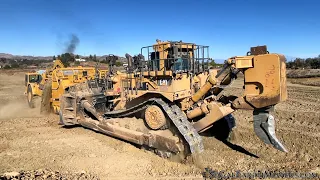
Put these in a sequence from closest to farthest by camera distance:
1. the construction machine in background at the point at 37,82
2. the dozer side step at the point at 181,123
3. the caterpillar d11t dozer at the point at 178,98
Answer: the caterpillar d11t dozer at the point at 178,98, the dozer side step at the point at 181,123, the construction machine in background at the point at 37,82

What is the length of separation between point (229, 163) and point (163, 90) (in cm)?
220

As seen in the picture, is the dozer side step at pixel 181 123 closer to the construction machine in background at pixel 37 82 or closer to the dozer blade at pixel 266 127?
the dozer blade at pixel 266 127

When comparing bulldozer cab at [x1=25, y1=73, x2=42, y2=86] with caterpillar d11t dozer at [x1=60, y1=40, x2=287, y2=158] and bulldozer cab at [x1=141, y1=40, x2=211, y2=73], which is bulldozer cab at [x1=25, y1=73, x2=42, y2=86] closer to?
caterpillar d11t dozer at [x1=60, y1=40, x2=287, y2=158]

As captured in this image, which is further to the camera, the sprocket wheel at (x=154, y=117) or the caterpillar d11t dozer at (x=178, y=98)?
the sprocket wheel at (x=154, y=117)

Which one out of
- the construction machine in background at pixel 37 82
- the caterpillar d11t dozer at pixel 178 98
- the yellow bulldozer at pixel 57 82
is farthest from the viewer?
the construction machine in background at pixel 37 82

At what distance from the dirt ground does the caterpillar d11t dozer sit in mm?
415

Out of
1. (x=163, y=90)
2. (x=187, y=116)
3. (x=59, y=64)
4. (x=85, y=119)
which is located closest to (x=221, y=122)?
(x=187, y=116)

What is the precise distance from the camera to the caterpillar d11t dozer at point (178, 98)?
5699 millimetres

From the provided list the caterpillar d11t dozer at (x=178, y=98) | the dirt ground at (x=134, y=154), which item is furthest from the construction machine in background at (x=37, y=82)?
the caterpillar d11t dozer at (x=178, y=98)

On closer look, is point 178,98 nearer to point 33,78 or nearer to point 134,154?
point 134,154

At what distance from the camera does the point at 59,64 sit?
13289mm

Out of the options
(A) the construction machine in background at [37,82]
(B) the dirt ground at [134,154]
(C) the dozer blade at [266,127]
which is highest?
(A) the construction machine in background at [37,82]

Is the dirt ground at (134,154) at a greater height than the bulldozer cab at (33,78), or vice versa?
the bulldozer cab at (33,78)

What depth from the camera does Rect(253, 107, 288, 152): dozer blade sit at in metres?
5.91
